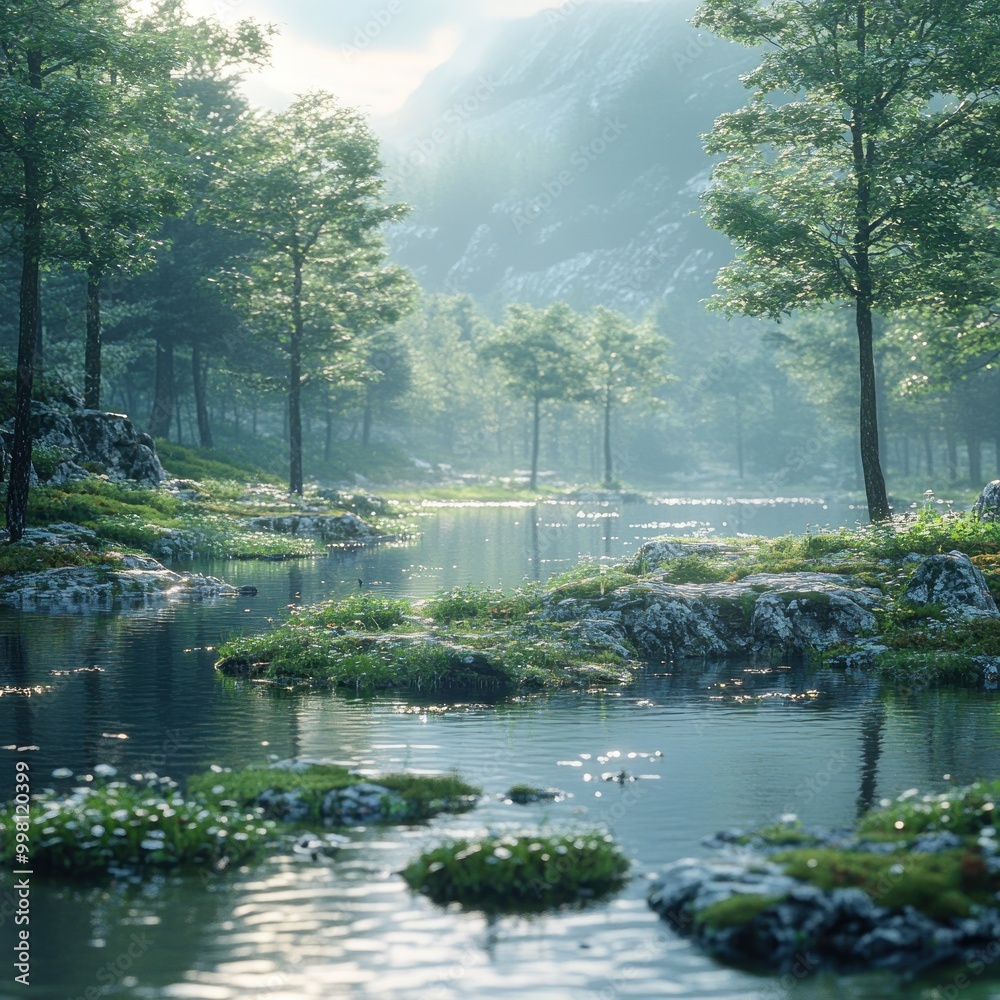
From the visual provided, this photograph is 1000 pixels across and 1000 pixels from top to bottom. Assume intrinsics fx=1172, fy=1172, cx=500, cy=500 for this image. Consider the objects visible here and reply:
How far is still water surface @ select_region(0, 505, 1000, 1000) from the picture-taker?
29.8ft

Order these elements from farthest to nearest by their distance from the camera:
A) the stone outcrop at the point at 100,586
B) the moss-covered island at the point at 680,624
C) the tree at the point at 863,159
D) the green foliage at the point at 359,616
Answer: the stone outcrop at the point at 100,586, the tree at the point at 863,159, the green foliage at the point at 359,616, the moss-covered island at the point at 680,624

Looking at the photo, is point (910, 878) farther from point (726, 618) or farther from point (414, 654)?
point (726, 618)

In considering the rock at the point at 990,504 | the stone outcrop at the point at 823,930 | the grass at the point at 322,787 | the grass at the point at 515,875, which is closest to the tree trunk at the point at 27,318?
the grass at the point at 322,787

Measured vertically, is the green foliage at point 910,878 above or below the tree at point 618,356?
below

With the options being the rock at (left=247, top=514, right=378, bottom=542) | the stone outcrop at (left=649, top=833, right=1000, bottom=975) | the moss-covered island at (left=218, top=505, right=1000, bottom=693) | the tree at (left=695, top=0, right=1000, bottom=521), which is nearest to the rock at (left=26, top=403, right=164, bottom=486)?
the rock at (left=247, top=514, right=378, bottom=542)

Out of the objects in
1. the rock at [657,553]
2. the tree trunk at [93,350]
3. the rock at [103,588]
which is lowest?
the rock at [103,588]

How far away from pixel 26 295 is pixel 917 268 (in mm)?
26343

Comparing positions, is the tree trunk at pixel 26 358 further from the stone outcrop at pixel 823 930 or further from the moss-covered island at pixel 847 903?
the stone outcrop at pixel 823 930

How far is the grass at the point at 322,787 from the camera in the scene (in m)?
13.1

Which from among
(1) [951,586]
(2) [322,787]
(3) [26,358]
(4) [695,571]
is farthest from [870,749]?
(3) [26,358]

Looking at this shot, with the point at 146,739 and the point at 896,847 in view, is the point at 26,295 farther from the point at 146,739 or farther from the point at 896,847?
the point at 896,847

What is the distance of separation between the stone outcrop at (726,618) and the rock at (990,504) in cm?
894

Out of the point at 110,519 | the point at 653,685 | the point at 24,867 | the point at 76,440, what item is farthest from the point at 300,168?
the point at 24,867

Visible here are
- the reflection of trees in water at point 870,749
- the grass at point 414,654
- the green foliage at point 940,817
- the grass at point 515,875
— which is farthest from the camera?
the grass at point 414,654
